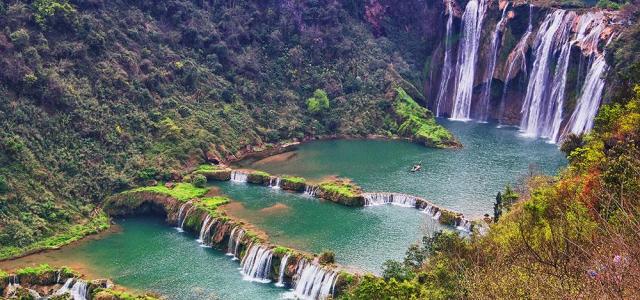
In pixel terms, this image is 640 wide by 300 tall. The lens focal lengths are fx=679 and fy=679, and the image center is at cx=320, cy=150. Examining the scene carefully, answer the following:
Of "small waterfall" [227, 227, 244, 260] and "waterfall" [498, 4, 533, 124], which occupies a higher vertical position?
"waterfall" [498, 4, 533, 124]

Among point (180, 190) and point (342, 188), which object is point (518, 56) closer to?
point (342, 188)

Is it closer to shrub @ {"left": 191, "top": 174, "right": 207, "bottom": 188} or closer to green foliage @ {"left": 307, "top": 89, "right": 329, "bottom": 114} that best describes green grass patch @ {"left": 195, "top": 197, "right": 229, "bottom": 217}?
shrub @ {"left": 191, "top": 174, "right": 207, "bottom": 188}

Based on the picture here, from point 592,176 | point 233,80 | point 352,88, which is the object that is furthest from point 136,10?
point 592,176

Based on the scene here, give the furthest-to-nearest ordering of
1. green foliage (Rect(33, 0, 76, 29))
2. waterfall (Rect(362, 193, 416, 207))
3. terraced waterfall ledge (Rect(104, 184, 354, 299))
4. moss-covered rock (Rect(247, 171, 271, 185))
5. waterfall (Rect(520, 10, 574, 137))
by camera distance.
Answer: waterfall (Rect(520, 10, 574, 137))
green foliage (Rect(33, 0, 76, 29))
moss-covered rock (Rect(247, 171, 271, 185))
waterfall (Rect(362, 193, 416, 207))
terraced waterfall ledge (Rect(104, 184, 354, 299))

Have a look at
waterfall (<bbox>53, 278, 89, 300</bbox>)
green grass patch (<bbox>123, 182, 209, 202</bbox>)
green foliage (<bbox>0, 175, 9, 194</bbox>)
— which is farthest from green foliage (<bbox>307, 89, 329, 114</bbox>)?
waterfall (<bbox>53, 278, 89, 300</bbox>)

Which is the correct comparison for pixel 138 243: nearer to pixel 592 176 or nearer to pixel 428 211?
pixel 428 211

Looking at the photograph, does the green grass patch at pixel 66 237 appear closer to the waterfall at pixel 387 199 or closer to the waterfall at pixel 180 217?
the waterfall at pixel 180 217
